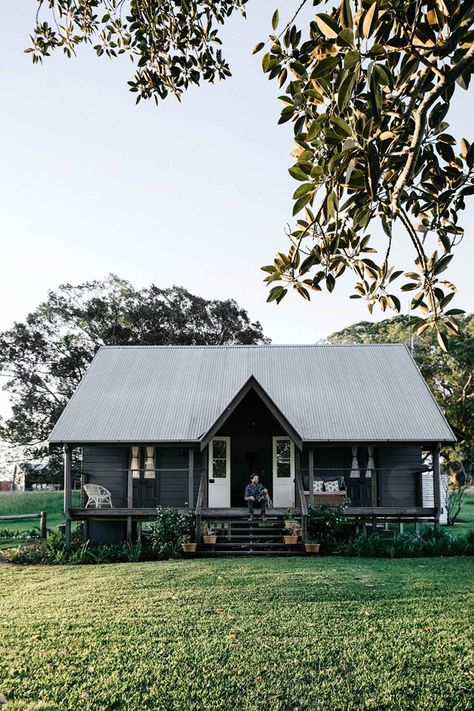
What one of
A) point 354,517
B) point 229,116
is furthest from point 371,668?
point 354,517

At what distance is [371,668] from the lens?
708cm

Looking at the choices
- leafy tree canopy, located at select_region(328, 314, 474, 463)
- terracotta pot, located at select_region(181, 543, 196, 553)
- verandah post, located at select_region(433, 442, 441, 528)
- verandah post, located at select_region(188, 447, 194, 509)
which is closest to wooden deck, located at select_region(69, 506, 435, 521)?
verandah post, located at select_region(433, 442, 441, 528)

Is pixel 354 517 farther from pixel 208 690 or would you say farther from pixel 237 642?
pixel 208 690

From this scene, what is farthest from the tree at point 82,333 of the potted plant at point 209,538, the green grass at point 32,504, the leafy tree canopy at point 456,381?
the potted plant at point 209,538

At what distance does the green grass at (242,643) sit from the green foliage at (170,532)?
4.24 m

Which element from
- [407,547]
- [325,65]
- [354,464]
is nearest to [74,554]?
[407,547]

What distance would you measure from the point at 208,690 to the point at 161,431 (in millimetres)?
14276

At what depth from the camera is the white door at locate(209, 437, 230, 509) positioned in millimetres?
21375

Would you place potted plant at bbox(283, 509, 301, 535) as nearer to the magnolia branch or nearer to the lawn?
the magnolia branch

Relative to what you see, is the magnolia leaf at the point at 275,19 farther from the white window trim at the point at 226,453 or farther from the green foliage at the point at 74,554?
the white window trim at the point at 226,453

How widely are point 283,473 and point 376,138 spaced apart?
1835 centimetres

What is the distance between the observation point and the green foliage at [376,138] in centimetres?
326

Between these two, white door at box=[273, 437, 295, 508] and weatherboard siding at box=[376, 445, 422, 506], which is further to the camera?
weatherboard siding at box=[376, 445, 422, 506]

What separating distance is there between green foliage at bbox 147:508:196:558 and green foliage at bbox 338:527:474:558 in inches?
151
